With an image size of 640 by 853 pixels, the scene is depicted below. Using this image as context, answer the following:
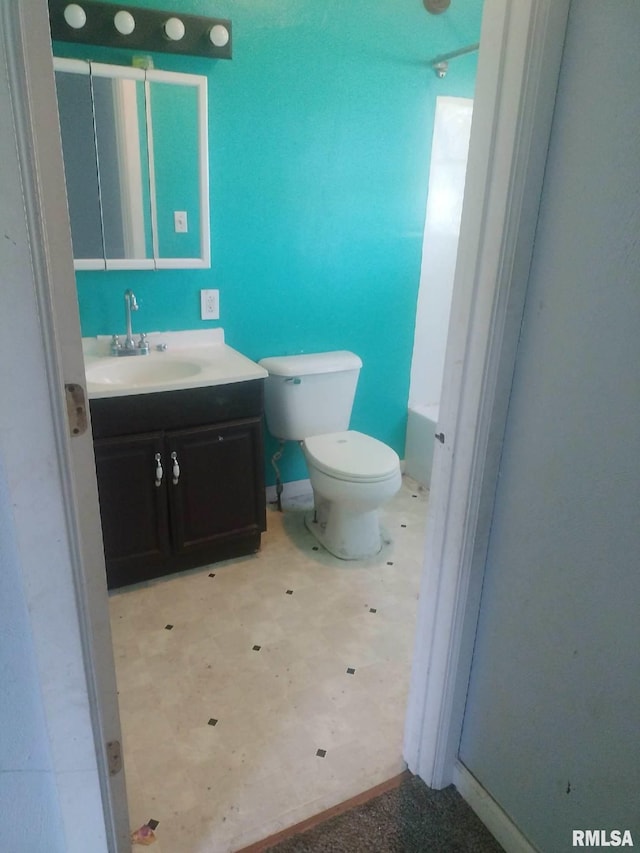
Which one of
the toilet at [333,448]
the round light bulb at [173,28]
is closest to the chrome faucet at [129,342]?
the toilet at [333,448]

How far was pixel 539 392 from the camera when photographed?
3.43ft

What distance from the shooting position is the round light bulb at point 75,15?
69.3 inches

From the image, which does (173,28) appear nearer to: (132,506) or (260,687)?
(132,506)

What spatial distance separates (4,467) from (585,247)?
0.96 m

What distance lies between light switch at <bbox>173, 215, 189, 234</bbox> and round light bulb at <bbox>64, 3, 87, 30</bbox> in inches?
24.4

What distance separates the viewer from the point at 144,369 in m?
2.13

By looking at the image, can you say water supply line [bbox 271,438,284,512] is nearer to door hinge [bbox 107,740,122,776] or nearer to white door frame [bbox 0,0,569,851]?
Result: white door frame [bbox 0,0,569,851]

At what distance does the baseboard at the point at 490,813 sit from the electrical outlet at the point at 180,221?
77.8 inches

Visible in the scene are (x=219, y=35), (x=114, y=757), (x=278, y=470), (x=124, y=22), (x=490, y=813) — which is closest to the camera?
(x=114, y=757)

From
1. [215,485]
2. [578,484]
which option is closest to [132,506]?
[215,485]

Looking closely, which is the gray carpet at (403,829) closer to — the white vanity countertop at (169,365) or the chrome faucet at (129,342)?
the white vanity countertop at (169,365)

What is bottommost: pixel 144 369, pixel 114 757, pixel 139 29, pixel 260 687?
pixel 260 687

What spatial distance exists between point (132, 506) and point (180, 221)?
43.1 inches

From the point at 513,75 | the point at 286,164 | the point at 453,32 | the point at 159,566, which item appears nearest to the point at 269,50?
the point at 286,164
